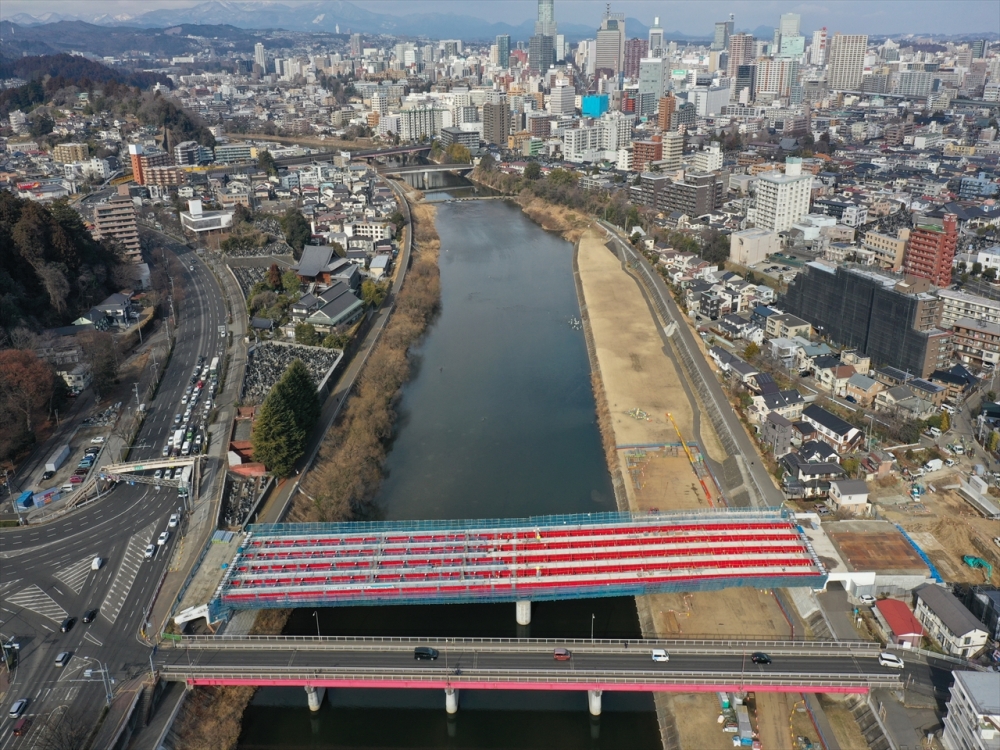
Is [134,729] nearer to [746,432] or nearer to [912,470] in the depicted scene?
[746,432]

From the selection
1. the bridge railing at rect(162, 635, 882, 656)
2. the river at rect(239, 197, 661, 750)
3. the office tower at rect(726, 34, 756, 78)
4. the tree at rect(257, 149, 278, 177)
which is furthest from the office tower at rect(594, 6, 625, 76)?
the bridge railing at rect(162, 635, 882, 656)

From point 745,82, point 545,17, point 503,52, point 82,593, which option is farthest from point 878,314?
point 545,17

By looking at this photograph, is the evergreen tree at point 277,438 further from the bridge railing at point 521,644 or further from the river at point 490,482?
the bridge railing at point 521,644

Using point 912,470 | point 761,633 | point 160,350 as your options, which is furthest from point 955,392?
point 160,350

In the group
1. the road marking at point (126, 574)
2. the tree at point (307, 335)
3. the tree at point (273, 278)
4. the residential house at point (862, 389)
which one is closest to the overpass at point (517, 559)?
the road marking at point (126, 574)

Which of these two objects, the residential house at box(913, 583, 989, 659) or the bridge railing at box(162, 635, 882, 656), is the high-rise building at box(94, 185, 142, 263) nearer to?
the bridge railing at box(162, 635, 882, 656)

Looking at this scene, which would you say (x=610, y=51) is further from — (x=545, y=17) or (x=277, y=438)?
(x=277, y=438)
